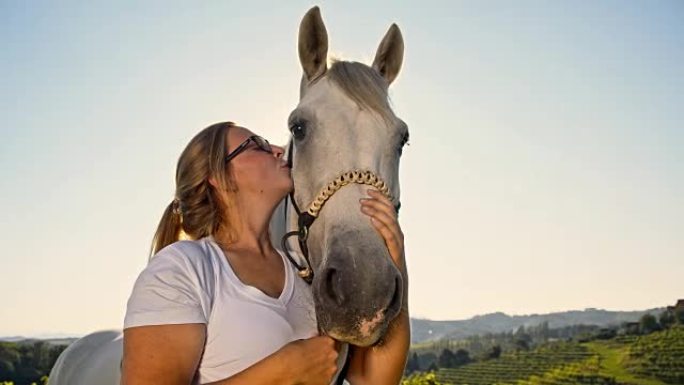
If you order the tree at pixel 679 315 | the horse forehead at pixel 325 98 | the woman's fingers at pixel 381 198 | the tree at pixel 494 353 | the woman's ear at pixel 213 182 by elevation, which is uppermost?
the horse forehead at pixel 325 98

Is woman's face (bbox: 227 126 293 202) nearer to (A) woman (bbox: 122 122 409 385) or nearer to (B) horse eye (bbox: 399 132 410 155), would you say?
(A) woman (bbox: 122 122 409 385)

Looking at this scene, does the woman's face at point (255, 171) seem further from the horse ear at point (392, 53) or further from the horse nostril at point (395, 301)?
the horse ear at point (392, 53)

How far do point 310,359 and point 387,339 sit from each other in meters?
0.42

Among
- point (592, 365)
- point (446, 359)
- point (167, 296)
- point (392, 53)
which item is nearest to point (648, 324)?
point (592, 365)

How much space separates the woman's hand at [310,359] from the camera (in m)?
2.02

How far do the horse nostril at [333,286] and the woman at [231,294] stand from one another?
14 centimetres

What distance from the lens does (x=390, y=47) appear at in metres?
3.38

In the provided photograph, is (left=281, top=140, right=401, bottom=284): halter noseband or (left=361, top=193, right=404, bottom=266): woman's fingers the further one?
(left=281, top=140, right=401, bottom=284): halter noseband

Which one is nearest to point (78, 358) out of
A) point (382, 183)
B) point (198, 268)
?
point (198, 268)

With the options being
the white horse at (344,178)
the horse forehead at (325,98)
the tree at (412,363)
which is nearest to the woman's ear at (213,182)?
the white horse at (344,178)

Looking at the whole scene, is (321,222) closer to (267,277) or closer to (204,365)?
(267,277)

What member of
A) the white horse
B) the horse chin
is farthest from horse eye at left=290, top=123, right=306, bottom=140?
the horse chin

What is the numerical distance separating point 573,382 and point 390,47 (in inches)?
1863

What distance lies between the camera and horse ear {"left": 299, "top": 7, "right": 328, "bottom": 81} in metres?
3.11
